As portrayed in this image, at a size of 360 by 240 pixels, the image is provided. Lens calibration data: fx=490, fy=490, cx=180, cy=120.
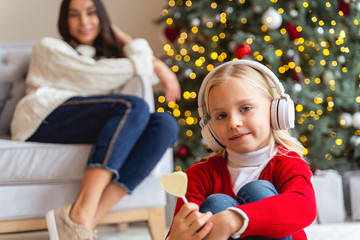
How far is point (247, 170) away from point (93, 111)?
0.97 meters

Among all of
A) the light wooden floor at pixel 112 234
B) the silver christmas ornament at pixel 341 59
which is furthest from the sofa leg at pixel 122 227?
the silver christmas ornament at pixel 341 59

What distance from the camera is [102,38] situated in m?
2.29

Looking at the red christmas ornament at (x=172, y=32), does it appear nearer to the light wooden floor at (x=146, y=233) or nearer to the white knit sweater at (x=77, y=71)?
the white knit sweater at (x=77, y=71)

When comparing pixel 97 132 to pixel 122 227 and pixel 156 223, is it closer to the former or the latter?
pixel 156 223

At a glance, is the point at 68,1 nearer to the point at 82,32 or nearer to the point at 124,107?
the point at 82,32

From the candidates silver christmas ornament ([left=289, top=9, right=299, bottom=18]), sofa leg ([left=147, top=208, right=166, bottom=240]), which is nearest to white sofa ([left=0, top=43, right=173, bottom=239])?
sofa leg ([left=147, top=208, right=166, bottom=240])

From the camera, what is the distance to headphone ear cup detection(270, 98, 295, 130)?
902 millimetres

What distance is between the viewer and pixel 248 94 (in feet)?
3.03

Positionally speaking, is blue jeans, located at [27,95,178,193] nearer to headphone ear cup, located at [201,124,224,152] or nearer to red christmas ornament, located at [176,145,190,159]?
red christmas ornament, located at [176,145,190,159]

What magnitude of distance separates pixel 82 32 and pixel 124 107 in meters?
0.66

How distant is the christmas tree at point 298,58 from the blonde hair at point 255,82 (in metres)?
1.22

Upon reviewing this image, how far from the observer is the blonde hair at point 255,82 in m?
0.94

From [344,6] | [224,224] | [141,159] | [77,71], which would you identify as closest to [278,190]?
[224,224]

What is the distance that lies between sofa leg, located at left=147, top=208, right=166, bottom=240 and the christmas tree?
0.52 meters
